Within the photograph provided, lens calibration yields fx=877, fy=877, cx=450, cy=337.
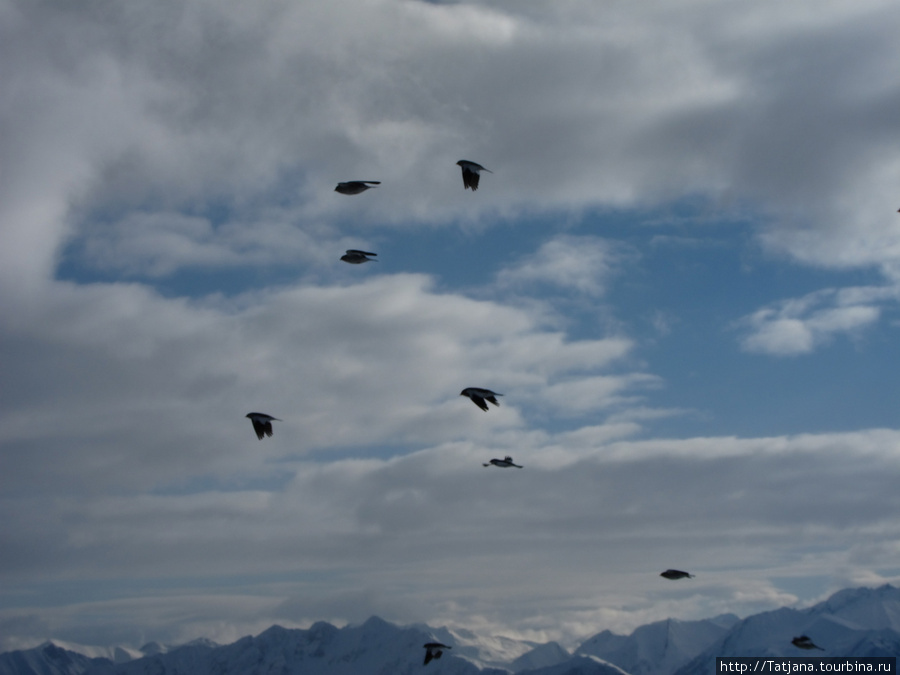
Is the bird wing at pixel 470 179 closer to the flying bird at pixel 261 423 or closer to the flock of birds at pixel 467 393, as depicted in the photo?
the flock of birds at pixel 467 393

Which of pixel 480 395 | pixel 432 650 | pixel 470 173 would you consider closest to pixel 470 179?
pixel 470 173

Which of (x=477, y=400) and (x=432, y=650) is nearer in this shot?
(x=477, y=400)

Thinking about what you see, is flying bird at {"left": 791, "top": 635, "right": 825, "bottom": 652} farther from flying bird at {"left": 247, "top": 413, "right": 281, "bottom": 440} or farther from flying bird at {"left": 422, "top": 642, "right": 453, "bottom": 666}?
flying bird at {"left": 247, "top": 413, "right": 281, "bottom": 440}

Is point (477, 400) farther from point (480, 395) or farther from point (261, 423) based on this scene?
point (261, 423)

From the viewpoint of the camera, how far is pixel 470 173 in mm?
75062

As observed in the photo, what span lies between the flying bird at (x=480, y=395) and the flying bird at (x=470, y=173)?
17094 mm

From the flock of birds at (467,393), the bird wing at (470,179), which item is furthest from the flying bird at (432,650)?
the bird wing at (470,179)

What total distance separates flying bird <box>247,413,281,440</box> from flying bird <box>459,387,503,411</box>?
61.1 ft

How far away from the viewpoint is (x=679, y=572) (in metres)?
79.8

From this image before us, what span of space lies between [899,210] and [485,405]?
113ft

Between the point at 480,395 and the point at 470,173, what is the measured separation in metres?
→ 19.0

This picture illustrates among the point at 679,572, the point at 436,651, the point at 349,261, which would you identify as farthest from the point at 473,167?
the point at 436,651

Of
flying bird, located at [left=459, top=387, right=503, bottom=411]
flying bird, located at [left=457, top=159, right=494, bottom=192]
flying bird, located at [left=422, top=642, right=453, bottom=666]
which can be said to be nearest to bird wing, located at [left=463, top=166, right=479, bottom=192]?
flying bird, located at [left=457, top=159, right=494, bottom=192]

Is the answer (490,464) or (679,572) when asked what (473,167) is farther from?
(679,572)
